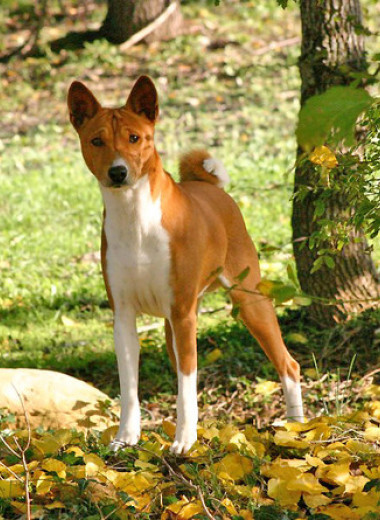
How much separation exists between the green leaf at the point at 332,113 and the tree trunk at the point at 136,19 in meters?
10.9

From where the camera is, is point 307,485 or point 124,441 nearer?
point 307,485

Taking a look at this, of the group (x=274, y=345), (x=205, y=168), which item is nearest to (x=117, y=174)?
(x=205, y=168)

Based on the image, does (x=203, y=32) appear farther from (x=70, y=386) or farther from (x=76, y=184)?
(x=70, y=386)

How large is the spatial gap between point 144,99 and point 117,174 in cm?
45

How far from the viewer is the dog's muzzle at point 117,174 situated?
341cm

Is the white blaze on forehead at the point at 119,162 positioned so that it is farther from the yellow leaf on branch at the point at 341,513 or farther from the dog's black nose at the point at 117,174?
the yellow leaf on branch at the point at 341,513

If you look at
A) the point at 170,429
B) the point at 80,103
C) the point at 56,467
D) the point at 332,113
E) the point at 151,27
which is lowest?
the point at 170,429

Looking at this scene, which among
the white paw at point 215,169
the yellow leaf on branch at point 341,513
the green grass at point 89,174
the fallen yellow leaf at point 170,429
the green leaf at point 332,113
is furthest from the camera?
the green grass at point 89,174

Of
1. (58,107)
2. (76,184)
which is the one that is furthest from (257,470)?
(58,107)

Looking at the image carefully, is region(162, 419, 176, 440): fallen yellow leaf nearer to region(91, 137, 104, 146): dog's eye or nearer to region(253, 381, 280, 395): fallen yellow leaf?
region(253, 381, 280, 395): fallen yellow leaf

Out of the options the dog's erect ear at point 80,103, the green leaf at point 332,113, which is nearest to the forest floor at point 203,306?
the dog's erect ear at point 80,103

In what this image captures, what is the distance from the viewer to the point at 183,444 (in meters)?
3.64

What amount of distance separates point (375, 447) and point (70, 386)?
1749mm

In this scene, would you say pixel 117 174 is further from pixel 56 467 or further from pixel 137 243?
pixel 56 467
